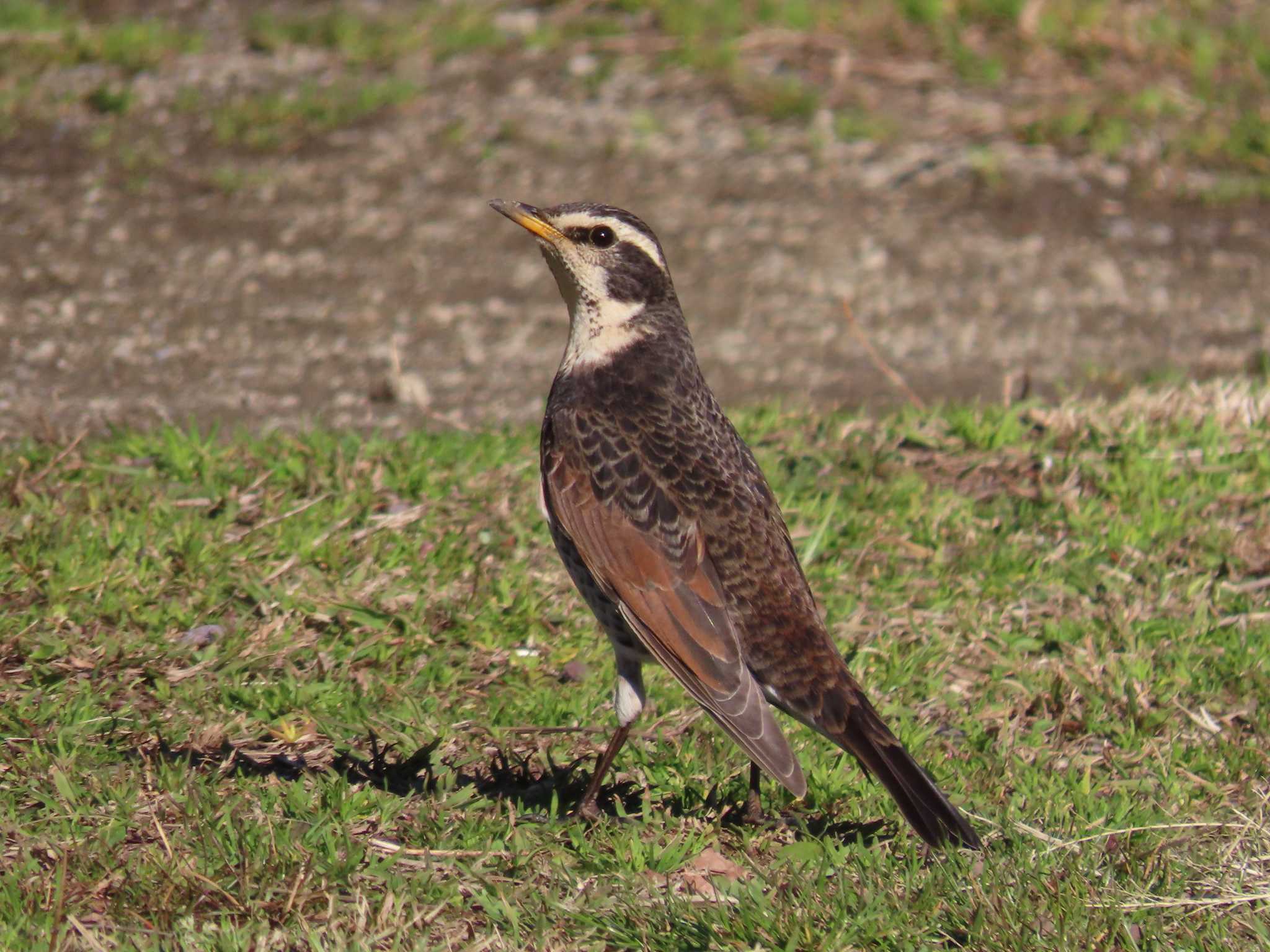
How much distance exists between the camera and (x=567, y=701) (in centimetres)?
609

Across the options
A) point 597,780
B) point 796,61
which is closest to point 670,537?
A: point 597,780

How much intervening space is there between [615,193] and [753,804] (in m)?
6.79

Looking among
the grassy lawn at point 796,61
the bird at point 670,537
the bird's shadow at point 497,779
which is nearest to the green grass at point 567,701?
the bird's shadow at point 497,779

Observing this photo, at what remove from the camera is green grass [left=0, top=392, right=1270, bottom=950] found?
4590 mm

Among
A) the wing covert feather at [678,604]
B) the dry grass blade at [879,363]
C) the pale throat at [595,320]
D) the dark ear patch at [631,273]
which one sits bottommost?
the dry grass blade at [879,363]

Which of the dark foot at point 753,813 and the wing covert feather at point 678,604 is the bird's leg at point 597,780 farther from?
the dark foot at point 753,813

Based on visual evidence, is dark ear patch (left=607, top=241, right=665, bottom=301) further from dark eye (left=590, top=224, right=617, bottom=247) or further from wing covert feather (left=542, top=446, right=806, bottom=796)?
wing covert feather (left=542, top=446, right=806, bottom=796)

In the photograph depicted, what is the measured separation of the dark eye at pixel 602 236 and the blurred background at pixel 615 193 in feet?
9.77

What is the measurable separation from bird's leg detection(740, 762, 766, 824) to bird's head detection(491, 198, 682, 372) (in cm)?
154

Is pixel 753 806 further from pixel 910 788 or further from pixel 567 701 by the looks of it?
pixel 567 701

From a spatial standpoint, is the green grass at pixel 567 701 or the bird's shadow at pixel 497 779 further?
the bird's shadow at pixel 497 779

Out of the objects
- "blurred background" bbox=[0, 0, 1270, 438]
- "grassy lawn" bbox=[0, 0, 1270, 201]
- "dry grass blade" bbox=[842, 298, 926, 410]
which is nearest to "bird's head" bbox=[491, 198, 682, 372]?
"dry grass blade" bbox=[842, 298, 926, 410]

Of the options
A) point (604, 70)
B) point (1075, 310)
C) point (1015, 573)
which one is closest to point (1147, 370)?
point (1075, 310)

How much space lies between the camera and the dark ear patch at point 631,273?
588 cm
